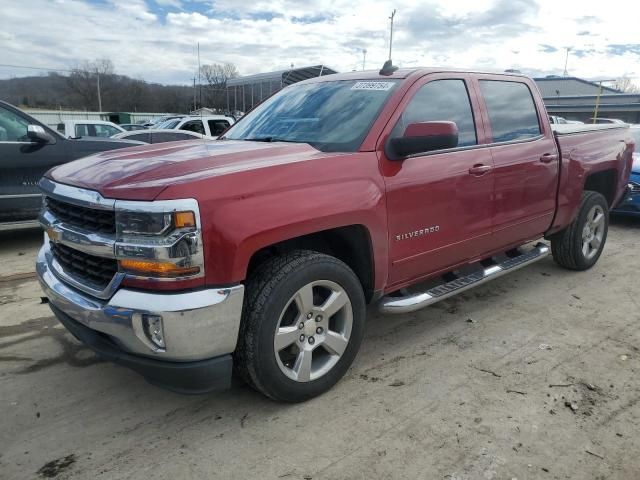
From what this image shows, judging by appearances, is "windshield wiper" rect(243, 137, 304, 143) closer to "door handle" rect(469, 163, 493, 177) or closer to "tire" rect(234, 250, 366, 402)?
"tire" rect(234, 250, 366, 402)

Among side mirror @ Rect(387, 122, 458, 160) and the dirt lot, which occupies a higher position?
side mirror @ Rect(387, 122, 458, 160)

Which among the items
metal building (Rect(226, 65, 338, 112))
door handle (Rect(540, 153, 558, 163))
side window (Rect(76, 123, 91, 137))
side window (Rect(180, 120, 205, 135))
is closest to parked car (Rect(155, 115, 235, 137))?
side window (Rect(180, 120, 205, 135))

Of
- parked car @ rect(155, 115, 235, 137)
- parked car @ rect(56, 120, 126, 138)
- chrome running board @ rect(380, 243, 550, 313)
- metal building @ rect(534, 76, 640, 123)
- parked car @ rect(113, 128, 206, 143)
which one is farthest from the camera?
metal building @ rect(534, 76, 640, 123)

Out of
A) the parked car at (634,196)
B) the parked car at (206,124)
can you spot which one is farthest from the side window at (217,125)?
the parked car at (634,196)

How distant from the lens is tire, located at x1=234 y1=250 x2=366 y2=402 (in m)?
2.56

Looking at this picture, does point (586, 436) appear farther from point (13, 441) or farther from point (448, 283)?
point (13, 441)

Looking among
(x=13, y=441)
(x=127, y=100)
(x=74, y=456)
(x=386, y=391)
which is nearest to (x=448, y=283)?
(x=386, y=391)

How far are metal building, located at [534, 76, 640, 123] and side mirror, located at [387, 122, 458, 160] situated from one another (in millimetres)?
38303

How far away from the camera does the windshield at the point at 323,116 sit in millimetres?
3203

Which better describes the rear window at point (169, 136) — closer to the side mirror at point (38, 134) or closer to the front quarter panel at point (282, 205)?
the side mirror at point (38, 134)

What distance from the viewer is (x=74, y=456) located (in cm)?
248

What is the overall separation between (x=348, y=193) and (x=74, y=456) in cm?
194

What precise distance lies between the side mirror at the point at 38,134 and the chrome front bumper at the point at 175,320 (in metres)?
4.32

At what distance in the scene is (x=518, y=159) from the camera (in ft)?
13.3
